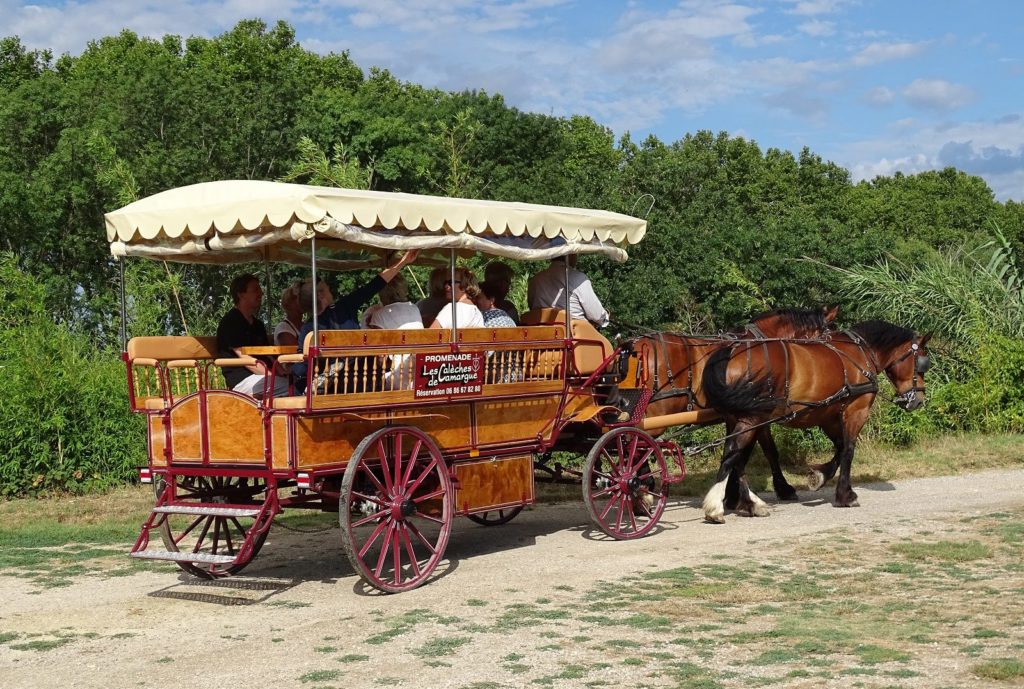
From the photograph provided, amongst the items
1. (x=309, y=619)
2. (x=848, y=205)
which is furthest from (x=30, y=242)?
(x=848, y=205)

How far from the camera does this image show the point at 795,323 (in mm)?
12297

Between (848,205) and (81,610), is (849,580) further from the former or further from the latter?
(848,205)

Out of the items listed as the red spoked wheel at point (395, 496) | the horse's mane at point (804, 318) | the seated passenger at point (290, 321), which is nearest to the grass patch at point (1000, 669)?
the red spoked wheel at point (395, 496)

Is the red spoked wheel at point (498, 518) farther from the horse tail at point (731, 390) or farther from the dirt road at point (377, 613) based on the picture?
the horse tail at point (731, 390)

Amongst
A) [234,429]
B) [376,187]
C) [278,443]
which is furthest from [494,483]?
[376,187]

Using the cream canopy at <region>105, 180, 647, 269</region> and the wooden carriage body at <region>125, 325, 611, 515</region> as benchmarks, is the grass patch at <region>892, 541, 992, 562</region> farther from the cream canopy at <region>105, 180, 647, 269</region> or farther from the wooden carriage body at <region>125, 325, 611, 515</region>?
the cream canopy at <region>105, 180, 647, 269</region>

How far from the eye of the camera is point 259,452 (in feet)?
27.0

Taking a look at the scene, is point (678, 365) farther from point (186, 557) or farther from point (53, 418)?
point (53, 418)

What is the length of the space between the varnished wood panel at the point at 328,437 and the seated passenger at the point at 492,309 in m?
1.52

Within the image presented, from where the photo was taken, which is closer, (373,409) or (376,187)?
(373,409)

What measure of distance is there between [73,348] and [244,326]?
6.70 metres

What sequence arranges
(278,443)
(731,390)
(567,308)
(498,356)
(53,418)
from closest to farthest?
(278,443)
(498,356)
(567,308)
(731,390)
(53,418)

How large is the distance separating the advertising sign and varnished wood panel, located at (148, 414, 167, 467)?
5.93 feet

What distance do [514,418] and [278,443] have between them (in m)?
2.09
